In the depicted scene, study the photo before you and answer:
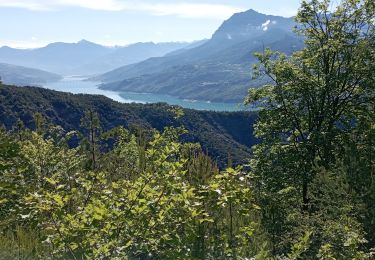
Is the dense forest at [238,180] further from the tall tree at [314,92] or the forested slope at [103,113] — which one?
the forested slope at [103,113]

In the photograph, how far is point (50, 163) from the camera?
1405 cm

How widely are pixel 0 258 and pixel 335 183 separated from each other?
30.5 feet

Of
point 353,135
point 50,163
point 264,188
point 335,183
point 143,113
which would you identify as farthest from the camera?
point 143,113

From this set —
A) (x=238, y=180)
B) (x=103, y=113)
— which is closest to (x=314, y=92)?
(x=238, y=180)

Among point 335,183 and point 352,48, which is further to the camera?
point 352,48

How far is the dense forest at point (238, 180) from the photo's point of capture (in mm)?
5348

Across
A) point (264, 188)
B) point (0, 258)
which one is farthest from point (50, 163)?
point (264, 188)

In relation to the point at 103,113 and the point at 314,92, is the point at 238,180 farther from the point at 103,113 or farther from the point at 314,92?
the point at 103,113

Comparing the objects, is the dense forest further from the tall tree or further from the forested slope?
the forested slope

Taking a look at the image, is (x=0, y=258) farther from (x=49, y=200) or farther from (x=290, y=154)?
(x=290, y=154)

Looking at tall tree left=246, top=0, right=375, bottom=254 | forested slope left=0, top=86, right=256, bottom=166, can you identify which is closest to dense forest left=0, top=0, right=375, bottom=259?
tall tree left=246, top=0, right=375, bottom=254

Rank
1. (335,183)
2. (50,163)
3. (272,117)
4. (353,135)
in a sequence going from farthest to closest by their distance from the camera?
(272,117), (353,135), (50,163), (335,183)

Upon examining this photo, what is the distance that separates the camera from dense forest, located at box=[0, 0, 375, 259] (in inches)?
211

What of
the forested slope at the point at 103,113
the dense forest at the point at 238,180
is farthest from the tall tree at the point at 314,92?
the forested slope at the point at 103,113
